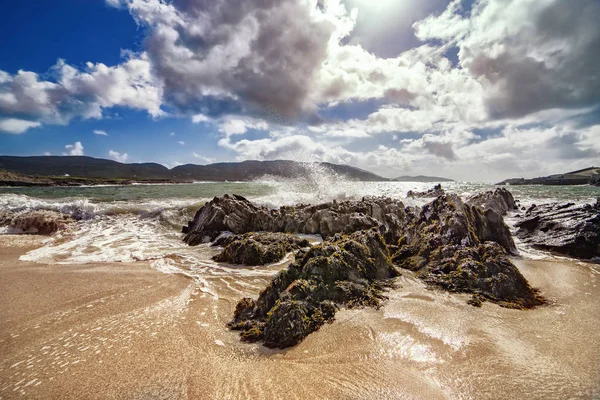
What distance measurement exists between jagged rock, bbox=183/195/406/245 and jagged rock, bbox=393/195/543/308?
3.14 metres

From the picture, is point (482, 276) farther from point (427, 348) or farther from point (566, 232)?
point (566, 232)

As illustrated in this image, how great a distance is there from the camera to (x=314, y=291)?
550cm

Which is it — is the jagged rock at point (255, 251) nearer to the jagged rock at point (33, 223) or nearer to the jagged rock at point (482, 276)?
the jagged rock at point (482, 276)

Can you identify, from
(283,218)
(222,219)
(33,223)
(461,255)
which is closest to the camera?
(461,255)

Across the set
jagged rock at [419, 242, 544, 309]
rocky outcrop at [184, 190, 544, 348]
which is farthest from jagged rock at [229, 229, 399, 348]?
jagged rock at [419, 242, 544, 309]

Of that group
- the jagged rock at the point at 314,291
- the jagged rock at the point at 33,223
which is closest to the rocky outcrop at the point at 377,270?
the jagged rock at the point at 314,291

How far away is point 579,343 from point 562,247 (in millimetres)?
8590

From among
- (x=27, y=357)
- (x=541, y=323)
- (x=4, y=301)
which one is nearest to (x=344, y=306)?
(x=541, y=323)

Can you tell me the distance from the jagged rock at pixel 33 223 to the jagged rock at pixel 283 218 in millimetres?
8928

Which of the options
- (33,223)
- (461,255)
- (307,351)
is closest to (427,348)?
(307,351)

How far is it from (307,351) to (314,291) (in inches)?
53.3

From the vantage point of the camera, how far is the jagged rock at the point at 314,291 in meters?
4.68

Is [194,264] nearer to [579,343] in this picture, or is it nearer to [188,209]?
[579,343]

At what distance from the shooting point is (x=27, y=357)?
14.2ft
